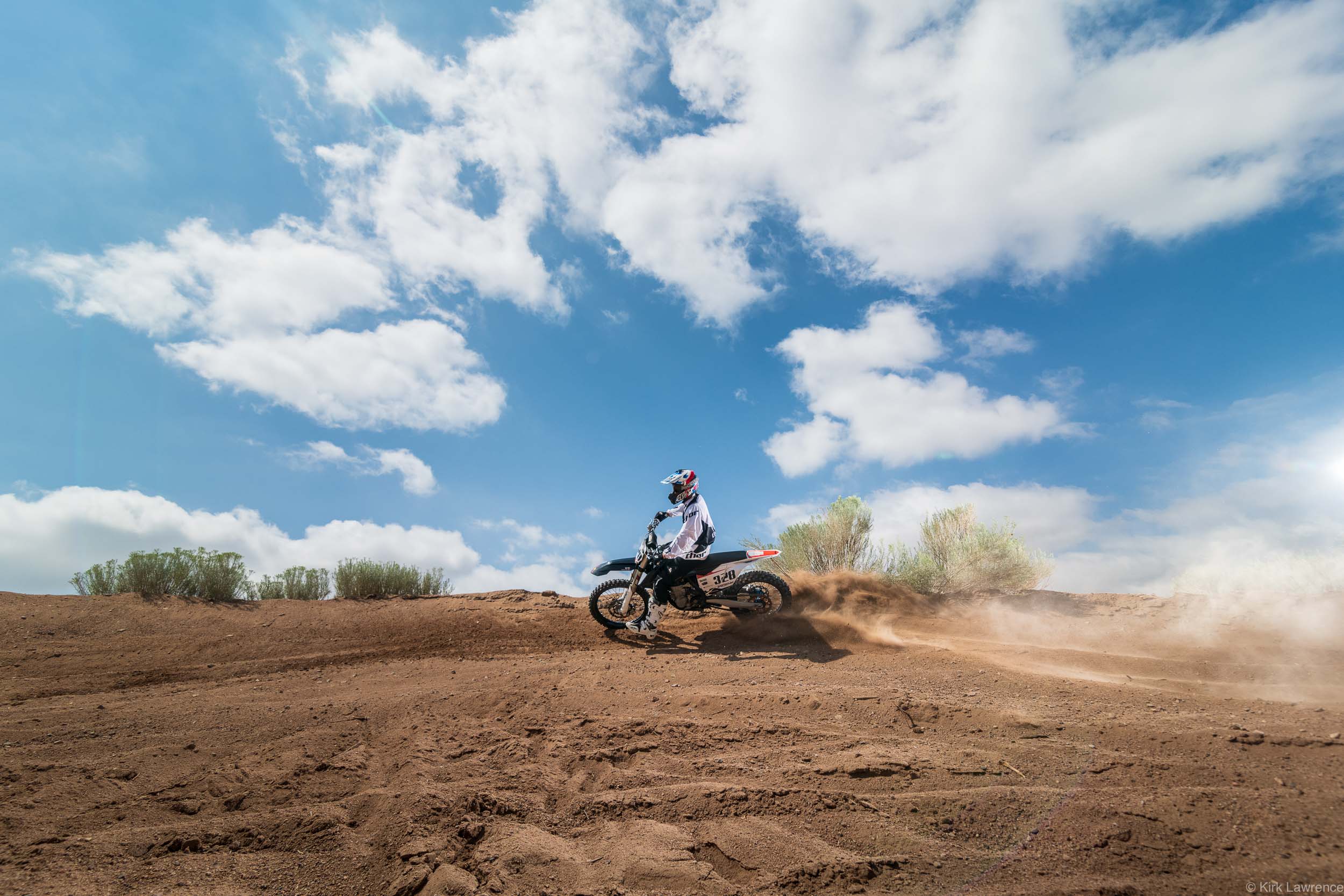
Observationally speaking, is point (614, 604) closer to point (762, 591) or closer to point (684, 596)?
point (684, 596)

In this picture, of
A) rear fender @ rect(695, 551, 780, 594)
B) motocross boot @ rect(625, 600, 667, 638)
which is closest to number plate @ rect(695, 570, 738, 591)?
rear fender @ rect(695, 551, 780, 594)

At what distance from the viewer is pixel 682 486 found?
10.7 metres

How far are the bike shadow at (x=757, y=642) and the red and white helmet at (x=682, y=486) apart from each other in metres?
2.39

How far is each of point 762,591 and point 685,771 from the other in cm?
591

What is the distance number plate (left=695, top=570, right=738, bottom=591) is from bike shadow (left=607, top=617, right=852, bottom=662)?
859 millimetres

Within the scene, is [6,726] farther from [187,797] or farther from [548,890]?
[548,890]

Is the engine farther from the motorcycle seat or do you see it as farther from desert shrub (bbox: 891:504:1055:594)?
desert shrub (bbox: 891:504:1055:594)

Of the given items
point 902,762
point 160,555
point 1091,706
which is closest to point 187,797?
point 902,762

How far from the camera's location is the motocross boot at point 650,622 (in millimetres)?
10367

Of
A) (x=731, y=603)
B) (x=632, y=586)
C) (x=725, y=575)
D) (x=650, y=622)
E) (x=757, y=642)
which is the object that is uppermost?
(x=725, y=575)

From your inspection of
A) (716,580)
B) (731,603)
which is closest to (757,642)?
(731,603)

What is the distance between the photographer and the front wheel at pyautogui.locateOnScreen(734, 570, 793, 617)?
10.8m

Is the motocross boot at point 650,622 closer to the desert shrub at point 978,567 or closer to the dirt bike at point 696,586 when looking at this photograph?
the dirt bike at point 696,586

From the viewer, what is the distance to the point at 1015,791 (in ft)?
15.2
